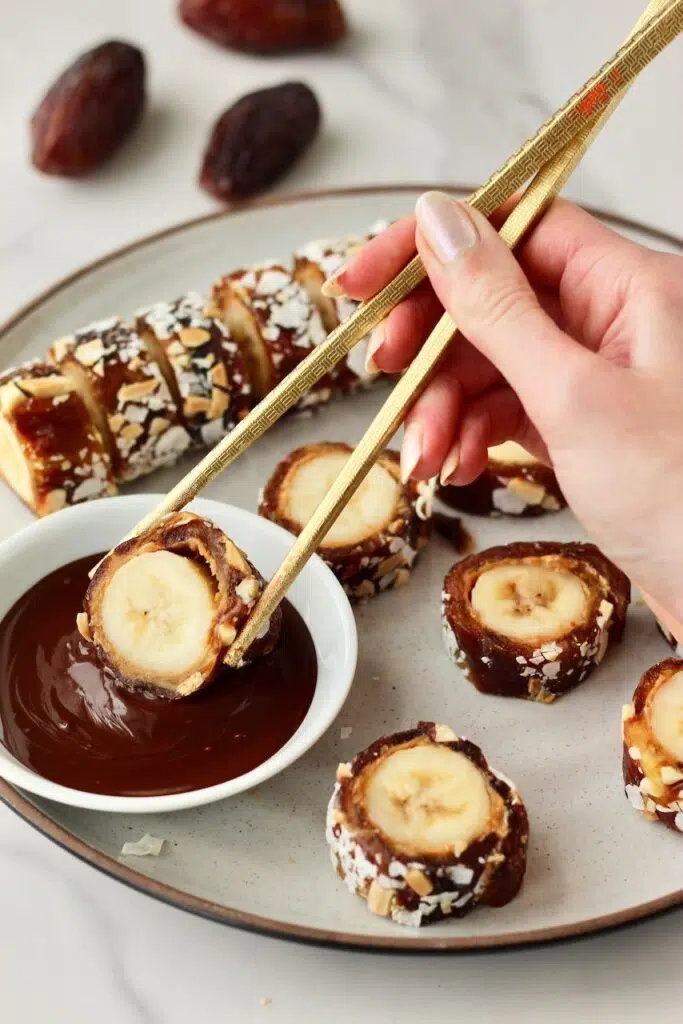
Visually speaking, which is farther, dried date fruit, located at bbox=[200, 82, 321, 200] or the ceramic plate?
dried date fruit, located at bbox=[200, 82, 321, 200]

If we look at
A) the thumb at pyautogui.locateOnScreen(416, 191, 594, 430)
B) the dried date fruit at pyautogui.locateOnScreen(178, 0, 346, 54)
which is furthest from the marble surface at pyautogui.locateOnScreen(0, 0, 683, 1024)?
the thumb at pyautogui.locateOnScreen(416, 191, 594, 430)

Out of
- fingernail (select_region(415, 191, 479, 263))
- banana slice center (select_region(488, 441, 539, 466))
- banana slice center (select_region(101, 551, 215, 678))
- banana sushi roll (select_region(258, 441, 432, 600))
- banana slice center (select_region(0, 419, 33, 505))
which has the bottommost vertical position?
banana slice center (select_region(488, 441, 539, 466))

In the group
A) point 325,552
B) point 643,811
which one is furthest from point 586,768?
point 325,552

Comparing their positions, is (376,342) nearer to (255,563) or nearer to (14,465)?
(255,563)

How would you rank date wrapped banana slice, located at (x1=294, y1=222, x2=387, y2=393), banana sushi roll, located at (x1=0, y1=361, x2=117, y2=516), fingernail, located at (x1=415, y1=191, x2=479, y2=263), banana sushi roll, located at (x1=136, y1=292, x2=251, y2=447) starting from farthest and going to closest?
date wrapped banana slice, located at (x1=294, y1=222, x2=387, y2=393)
banana sushi roll, located at (x1=136, y1=292, x2=251, y2=447)
banana sushi roll, located at (x1=0, y1=361, x2=117, y2=516)
fingernail, located at (x1=415, y1=191, x2=479, y2=263)

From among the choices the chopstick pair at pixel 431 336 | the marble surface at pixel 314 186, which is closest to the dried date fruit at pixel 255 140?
the marble surface at pixel 314 186

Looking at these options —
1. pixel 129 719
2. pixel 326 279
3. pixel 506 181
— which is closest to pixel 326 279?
pixel 326 279

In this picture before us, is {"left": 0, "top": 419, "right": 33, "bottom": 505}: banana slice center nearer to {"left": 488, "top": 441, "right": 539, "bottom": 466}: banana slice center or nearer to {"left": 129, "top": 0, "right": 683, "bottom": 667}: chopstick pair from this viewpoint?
{"left": 129, "top": 0, "right": 683, "bottom": 667}: chopstick pair

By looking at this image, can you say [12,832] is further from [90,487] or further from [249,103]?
[249,103]
